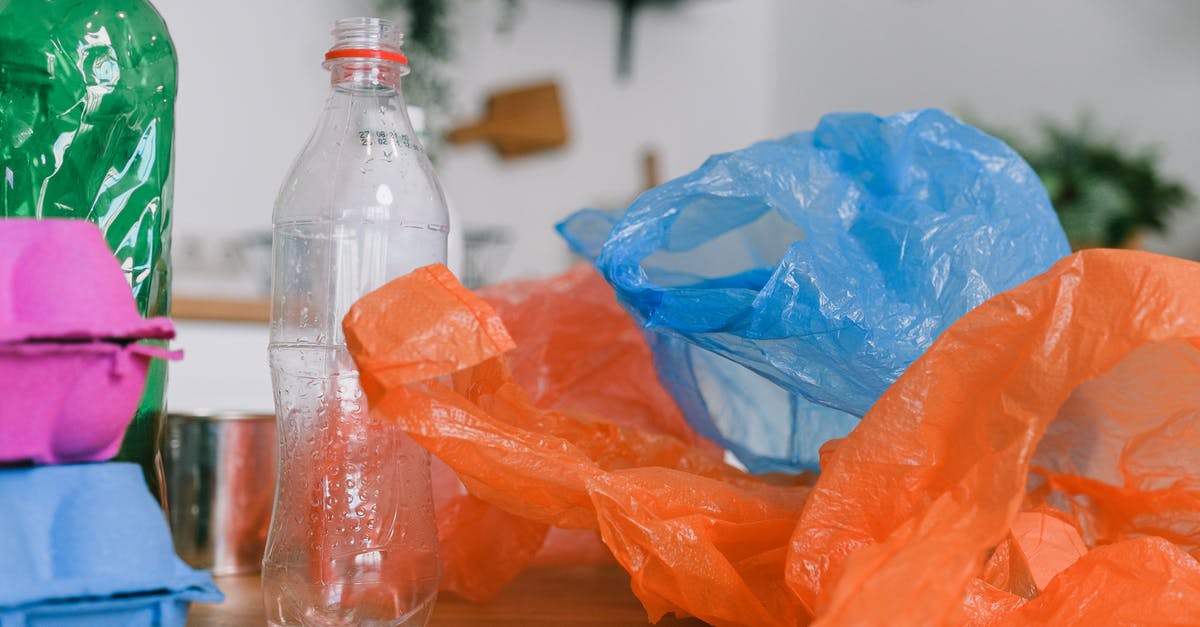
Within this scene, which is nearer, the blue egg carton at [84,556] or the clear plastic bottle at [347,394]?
the blue egg carton at [84,556]

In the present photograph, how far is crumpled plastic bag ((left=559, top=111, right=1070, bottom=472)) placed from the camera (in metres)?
0.49

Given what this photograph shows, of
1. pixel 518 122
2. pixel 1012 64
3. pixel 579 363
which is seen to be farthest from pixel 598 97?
pixel 579 363

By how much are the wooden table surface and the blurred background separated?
4.12 ft

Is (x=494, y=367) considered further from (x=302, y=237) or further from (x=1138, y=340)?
(x=1138, y=340)

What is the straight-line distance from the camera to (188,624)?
474 millimetres

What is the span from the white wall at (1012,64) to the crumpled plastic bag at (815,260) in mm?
1958

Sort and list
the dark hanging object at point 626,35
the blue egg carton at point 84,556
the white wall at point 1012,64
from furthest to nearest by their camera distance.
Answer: the dark hanging object at point 626,35 < the white wall at point 1012,64 < the blue egg carton at point 84,556

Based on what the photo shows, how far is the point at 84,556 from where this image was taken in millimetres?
321

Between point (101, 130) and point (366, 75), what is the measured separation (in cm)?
13

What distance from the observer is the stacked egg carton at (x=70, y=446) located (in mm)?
317

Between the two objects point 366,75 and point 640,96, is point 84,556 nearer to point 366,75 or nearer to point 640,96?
point 366,75

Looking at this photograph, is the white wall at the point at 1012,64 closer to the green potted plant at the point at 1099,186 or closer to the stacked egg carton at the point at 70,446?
the green potted plant at the point at 1099,186

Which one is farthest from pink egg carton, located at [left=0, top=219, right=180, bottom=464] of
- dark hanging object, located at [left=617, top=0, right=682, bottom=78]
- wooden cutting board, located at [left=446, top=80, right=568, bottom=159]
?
dark hanging object, located at [left=617, top=0, right=682, bottom=78]

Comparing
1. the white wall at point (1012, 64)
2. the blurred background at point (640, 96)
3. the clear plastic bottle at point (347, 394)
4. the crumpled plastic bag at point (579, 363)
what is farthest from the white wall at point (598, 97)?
the clear plastic bottle at point (347, 394)
